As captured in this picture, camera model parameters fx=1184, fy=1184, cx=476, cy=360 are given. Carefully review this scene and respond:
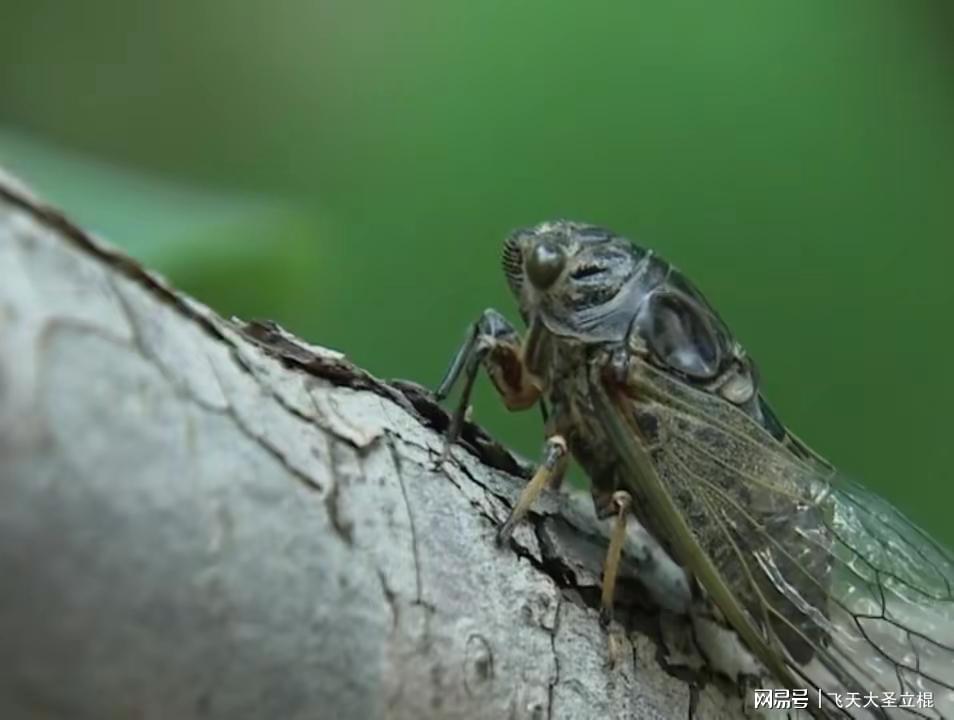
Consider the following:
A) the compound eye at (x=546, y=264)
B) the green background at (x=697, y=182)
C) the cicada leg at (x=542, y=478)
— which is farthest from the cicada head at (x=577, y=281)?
the green background at (x=697, y=182)

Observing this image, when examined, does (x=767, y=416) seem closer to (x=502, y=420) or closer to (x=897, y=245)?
(x=502, y=420)

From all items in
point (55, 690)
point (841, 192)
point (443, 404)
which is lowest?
point (55, 690)

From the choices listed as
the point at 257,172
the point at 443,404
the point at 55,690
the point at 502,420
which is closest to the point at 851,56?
the point at 502,420

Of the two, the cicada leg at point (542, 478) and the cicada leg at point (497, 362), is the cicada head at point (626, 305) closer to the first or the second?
the cicada leg at point (497, 362)

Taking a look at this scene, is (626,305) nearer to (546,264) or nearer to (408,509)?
(546,264)

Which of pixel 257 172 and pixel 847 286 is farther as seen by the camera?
→ pixel 257 172

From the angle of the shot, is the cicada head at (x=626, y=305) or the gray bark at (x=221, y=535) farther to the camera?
the cicada head at (x=626, y=305)
